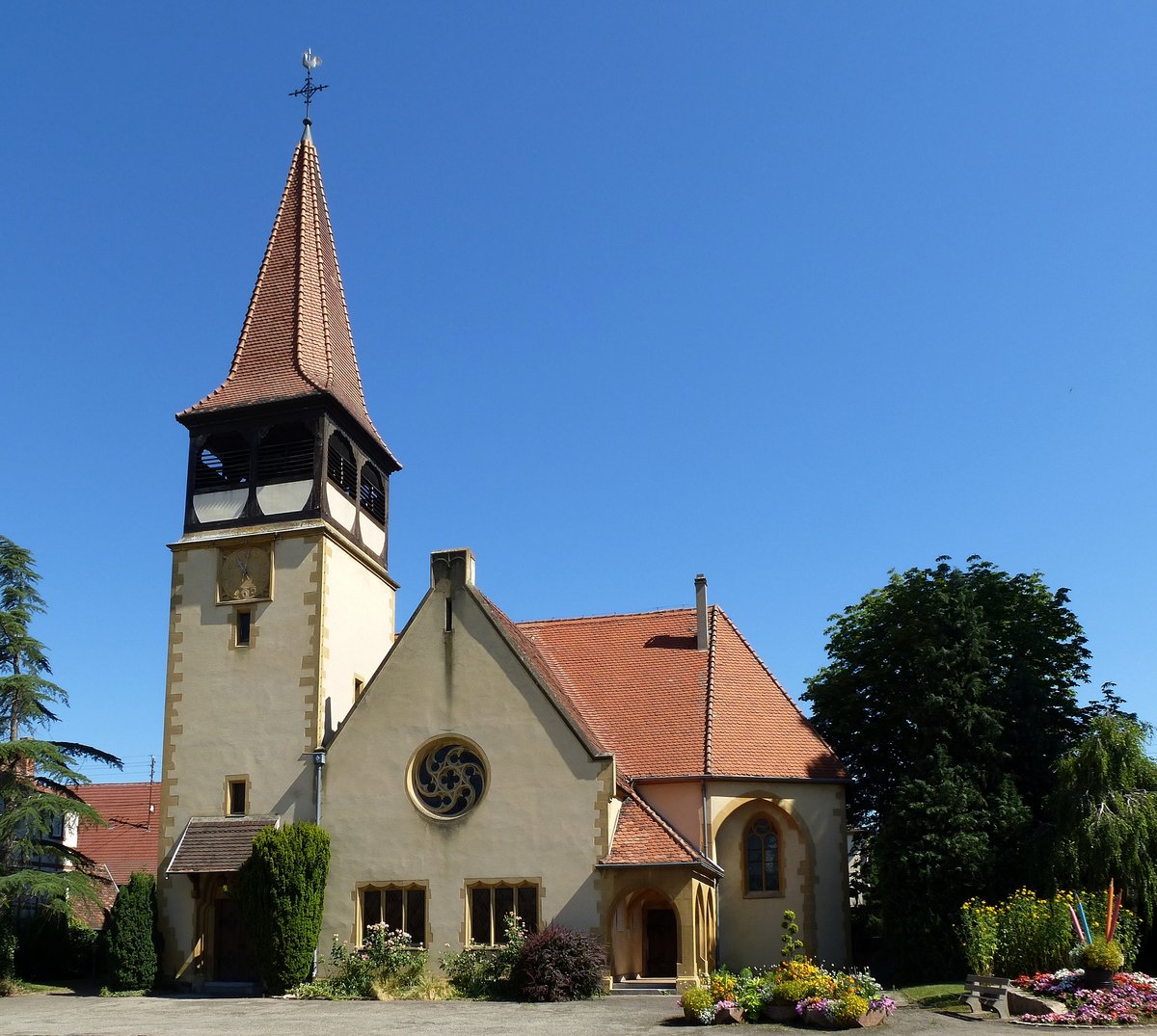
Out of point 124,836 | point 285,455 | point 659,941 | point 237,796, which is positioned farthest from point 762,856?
point 124,836

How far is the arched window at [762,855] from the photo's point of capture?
30422mm

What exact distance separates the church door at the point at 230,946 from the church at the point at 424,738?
0.17 ft

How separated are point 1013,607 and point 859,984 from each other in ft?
59.5

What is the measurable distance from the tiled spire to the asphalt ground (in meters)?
14.1

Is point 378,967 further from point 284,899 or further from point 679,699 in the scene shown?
point 679,699

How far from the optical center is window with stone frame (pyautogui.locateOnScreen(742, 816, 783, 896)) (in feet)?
99.8

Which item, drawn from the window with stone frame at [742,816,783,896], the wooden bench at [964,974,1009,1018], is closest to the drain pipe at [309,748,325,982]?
the window with stone frame at [742,816,783,896]

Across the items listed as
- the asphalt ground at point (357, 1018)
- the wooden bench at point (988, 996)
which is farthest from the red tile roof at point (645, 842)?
the wooden bench at point (988, 996)

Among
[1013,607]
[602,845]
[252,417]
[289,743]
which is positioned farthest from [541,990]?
[1013,607]

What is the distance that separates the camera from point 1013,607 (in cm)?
3503

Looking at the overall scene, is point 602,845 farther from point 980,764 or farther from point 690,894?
point 980,764

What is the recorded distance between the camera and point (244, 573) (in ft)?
102

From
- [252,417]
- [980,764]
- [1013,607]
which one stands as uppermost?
[252,417]

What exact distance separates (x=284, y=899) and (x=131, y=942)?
3.80 meters
